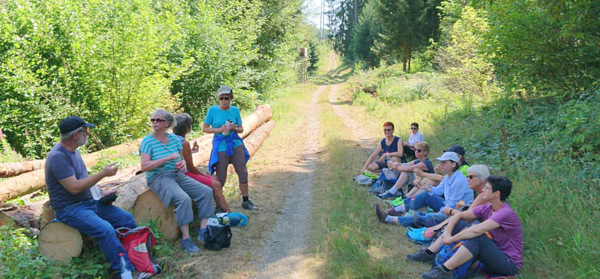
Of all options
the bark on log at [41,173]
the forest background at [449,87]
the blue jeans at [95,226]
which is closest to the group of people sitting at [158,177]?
the blue jeans at [95,226]

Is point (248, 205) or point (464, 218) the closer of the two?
point (464, 218)

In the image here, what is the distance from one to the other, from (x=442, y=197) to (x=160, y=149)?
450 centimetres

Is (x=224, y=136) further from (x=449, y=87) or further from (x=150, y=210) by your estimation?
(x=449, y=87)

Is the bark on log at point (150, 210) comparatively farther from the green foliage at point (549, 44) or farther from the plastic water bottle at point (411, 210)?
the green foliage at point (549, 44)

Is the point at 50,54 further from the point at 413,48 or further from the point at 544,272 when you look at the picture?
the point at 413,48

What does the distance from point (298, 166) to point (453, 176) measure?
206 inches

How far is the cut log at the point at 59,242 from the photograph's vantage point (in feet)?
13.8

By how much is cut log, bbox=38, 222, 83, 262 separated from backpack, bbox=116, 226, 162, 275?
431 mm

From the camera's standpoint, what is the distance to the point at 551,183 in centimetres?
A: 610

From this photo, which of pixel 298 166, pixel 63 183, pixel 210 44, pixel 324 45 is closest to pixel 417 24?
pixel 210 44

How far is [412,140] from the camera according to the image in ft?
29.1

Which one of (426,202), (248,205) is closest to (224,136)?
(248,205)

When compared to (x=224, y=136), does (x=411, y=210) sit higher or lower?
lower

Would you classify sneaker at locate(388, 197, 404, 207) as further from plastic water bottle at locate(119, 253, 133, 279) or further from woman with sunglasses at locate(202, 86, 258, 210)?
plastic water bottle at locate(119, 253, 133, 279)
